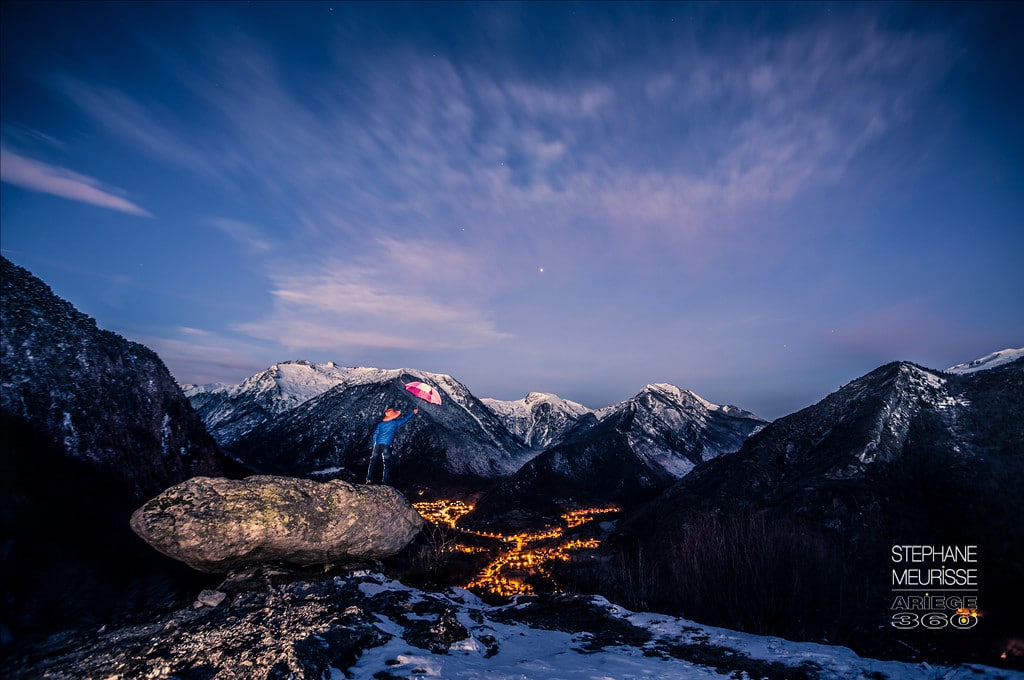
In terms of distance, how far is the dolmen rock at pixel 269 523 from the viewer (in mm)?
12328

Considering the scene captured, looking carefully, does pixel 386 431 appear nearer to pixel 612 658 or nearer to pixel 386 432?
pixel 386 432

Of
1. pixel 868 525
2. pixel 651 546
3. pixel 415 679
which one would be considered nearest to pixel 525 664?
pixel 415 679

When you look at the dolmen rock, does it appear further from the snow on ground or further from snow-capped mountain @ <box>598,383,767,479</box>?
snow-capped mountain @ <box>598,383,767,479</box>

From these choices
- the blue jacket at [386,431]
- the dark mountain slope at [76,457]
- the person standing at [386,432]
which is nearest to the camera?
the person standing at [386,432]

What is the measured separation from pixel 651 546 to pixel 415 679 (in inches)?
2326

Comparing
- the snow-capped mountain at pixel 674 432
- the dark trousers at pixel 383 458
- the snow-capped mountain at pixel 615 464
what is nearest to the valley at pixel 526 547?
the snow-capped mountain at pixel 615 464

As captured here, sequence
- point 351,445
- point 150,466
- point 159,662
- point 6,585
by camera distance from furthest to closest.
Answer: point 351,445
point 150,466
point 6,585
point 159,662

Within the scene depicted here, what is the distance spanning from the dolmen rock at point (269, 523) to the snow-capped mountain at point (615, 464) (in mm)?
80344

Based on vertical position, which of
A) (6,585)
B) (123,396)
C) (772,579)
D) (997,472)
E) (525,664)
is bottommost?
(6,585)

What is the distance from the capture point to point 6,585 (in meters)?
15.9

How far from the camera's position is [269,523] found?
13086 mm

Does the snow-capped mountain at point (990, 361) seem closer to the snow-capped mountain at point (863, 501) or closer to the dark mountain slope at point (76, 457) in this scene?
the snow-capped mountain at point (863, 501)

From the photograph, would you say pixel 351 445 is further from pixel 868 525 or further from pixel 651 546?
pixel 868 525

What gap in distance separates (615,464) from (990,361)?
287 feet
